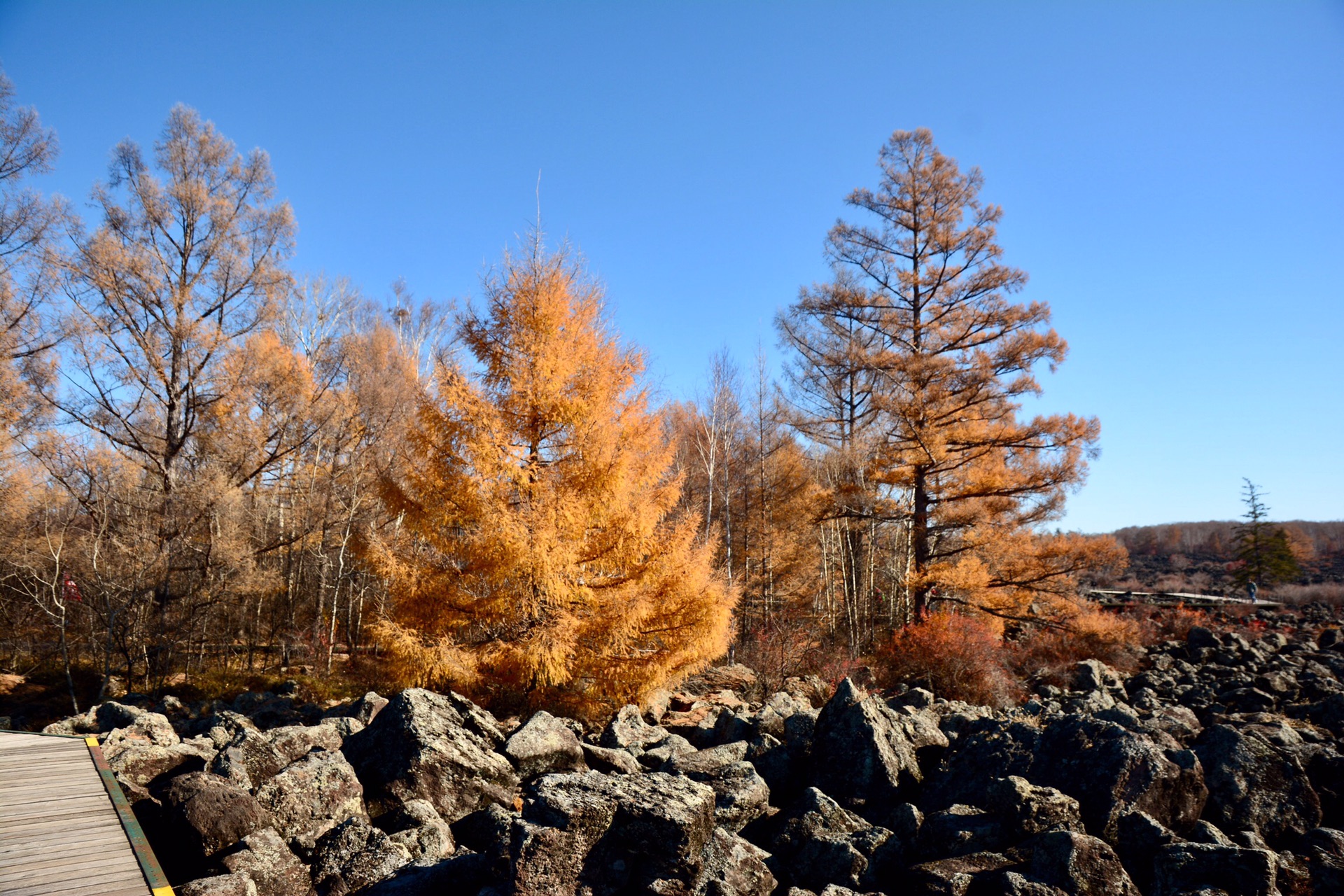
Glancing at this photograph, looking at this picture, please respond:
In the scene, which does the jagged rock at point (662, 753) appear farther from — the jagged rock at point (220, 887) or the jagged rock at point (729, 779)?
the jagged rock at point (220, 887)

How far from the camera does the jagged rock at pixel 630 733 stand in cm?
861

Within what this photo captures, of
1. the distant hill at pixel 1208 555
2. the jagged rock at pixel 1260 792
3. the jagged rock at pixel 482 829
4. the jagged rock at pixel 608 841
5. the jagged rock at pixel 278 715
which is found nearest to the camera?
the jagged rock at pixel 608 841

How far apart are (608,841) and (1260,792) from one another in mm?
5551

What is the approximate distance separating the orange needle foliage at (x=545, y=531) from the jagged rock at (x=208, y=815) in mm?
3947

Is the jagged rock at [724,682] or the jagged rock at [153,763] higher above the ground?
the jagged rock at [153,763]

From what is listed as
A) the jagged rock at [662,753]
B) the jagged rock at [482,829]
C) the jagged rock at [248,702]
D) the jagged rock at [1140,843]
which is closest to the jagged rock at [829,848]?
the jagged rock at [1140,843]

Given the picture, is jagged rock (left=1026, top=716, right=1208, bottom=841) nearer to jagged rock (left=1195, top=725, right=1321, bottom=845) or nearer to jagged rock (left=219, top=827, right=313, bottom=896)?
jagged rock (left=1195, top=725, right=1321, bottom=845)

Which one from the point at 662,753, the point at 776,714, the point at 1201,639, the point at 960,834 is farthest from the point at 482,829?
the point at 1201,639

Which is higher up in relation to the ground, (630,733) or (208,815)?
(208,815)

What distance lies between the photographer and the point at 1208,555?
51906mm

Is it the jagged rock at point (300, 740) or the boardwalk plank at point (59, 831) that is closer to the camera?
the boardwalk plank at point (59, 831)

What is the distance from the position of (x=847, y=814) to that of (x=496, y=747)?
3863mm

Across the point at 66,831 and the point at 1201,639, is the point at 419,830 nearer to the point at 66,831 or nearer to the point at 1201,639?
the point at 66,831

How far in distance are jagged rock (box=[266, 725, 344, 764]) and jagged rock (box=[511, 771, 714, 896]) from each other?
323 centimetres
